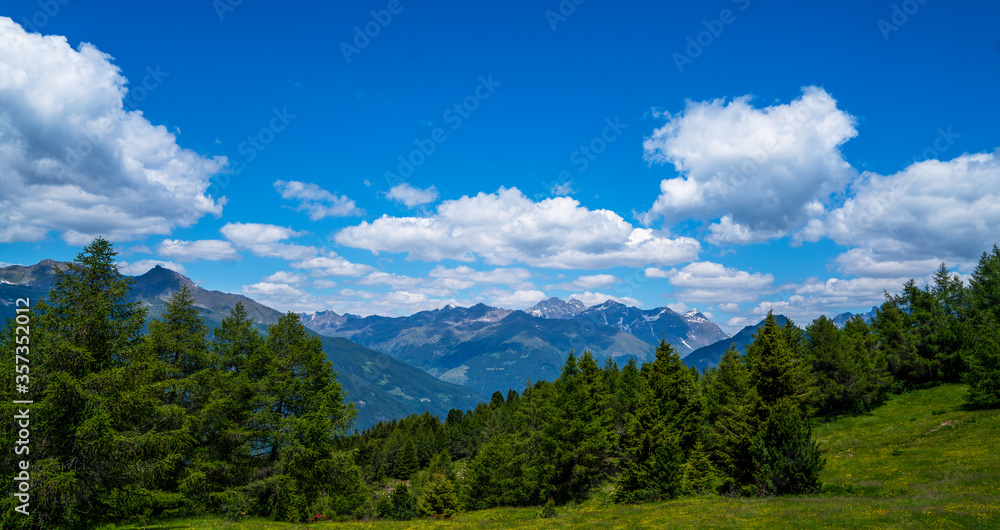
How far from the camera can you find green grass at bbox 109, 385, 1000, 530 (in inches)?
758

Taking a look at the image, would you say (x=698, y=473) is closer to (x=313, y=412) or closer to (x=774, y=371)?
(x=774, y=371)

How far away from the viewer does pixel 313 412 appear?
3156 centimetres

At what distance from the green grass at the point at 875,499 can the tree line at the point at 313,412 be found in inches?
135

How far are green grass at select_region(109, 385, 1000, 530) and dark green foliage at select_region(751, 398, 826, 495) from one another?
56.7 inches

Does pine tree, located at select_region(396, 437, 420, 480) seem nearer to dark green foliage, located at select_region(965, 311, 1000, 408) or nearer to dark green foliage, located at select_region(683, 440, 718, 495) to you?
dark green foliage, located at select_region(683, 440, 718, 495)

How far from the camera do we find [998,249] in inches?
2670

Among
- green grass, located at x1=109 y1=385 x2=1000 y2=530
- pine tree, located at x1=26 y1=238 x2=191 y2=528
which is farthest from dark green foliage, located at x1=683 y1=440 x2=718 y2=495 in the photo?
pine tree, located at x1=26 y1=238 x2=191 y2=528

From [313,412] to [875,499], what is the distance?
112 ft

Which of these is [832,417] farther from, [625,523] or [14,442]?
[14,442]

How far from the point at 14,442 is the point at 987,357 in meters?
75.8

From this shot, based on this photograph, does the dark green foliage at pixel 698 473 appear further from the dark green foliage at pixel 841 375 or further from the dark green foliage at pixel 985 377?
the dark green foliage at pixel 985 377

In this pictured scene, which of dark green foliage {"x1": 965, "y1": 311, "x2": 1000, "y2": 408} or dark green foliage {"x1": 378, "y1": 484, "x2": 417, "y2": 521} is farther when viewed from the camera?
dark green foliage {"x1": 378, "y1": 484, "x2": 417, "y2": 521}

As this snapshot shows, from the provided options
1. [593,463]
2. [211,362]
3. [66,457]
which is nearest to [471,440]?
[593,463]

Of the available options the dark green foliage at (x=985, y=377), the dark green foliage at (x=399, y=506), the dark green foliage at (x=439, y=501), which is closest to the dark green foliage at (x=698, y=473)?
the dark green foliage at (x=439, y=501)
